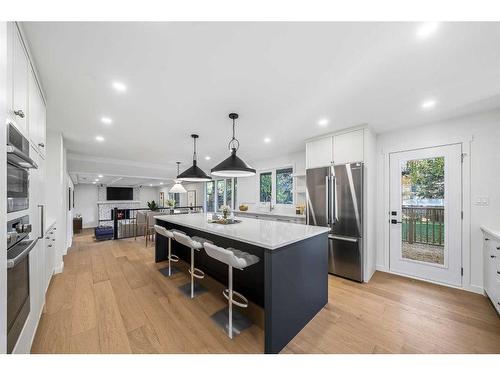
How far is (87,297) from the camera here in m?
2.51

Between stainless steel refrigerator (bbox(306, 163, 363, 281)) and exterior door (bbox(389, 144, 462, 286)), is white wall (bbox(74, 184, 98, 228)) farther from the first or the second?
exterior door (bbox(389, 144, 462, 286))

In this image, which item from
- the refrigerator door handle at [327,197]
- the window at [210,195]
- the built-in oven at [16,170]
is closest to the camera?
the built-in oven at [16,170]

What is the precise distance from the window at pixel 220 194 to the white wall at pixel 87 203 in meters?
6.48

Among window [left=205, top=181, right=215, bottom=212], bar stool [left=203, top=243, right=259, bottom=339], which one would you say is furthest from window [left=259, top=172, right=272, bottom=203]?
bar stool [left=203, top=243, right=259, bottom=339]

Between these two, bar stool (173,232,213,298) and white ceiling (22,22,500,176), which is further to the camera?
bar stool (173,232,213,298)

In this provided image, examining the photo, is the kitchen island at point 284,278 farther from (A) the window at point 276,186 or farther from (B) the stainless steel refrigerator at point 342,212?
(A) the window at point 276,186

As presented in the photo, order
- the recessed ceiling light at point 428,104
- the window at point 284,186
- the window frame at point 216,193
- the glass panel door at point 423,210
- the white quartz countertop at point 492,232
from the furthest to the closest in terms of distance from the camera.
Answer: the window frame at point 216,193 < the window at point 284,186 < the glass panel door at point 423,210 < the recessed ceiling light at point 428,104 < the white quartz countertop at point 492,232

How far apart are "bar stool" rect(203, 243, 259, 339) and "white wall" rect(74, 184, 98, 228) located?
432 inches

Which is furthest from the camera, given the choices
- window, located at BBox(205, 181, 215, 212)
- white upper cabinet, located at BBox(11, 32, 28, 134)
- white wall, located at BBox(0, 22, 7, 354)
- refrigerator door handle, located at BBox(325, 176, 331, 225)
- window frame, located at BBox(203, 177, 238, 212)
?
window, located at BBox(205, 181, 215, 212)

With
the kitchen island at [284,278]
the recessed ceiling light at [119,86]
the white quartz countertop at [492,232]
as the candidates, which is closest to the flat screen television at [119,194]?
the kitchen island at [284,278]

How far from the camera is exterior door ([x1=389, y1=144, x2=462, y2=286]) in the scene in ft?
9.13

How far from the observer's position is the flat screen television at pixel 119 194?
1091 cm

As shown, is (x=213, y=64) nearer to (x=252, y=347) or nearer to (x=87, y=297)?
(x=252, y=347)

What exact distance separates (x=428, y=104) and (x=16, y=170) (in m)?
3.83
